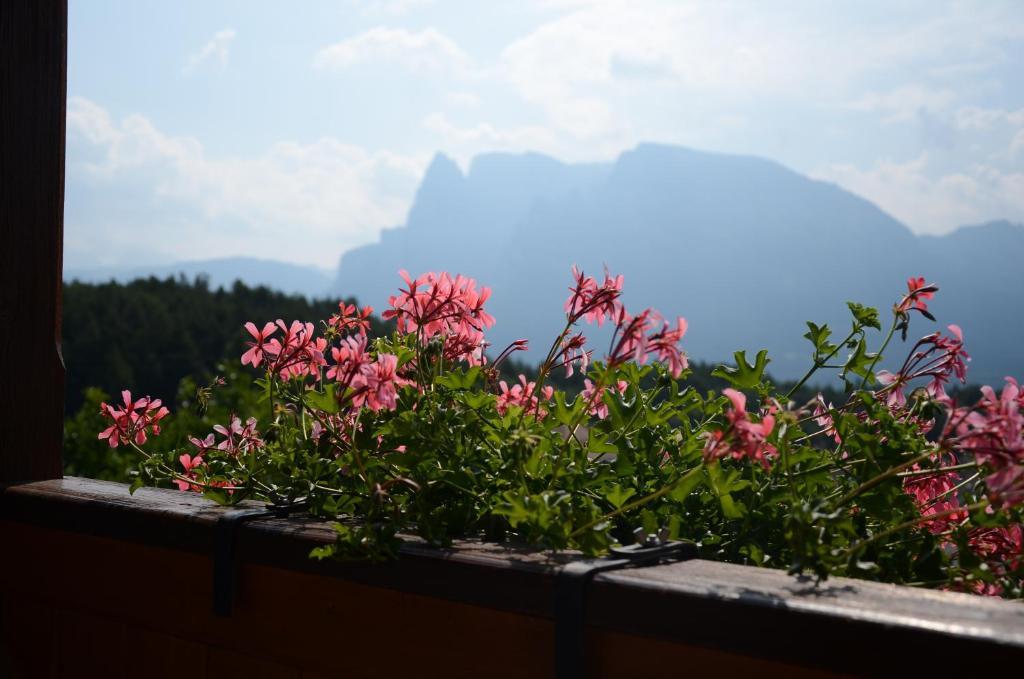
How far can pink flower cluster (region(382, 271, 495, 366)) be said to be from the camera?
4.78 ft

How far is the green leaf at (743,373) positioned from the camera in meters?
1.35

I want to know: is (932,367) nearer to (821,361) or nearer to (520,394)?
(821,361)

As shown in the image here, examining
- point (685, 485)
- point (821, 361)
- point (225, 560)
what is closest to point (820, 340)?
point (821, 361)

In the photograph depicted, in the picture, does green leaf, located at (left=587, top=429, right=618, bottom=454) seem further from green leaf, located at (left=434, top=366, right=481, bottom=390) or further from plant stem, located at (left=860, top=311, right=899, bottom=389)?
plant stem, located at (left=860, top=311, right=899, bottom=389)

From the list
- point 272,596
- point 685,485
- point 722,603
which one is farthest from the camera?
point 272,596

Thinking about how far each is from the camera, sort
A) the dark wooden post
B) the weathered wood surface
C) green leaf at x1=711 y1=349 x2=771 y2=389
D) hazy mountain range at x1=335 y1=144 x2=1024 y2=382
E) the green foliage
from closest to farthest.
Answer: the weathered wood surface, the green foliage, green leaf at x1=711 y1=349 x2=771 y2=389, the dark wooden post, hazy mountain range at x1=335 y1=144 x2=1024 y2=382

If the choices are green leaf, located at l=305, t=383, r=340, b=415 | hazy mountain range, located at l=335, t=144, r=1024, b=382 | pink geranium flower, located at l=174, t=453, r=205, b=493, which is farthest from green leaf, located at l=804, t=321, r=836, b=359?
hazy mountain range, located at l=335, t=144, r=1024, b=382

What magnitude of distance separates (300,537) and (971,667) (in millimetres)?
892

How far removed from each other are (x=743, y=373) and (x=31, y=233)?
1695mm

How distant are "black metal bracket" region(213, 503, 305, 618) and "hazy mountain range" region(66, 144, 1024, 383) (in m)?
119

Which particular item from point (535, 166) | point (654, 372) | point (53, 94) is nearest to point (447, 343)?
point (654, 372)

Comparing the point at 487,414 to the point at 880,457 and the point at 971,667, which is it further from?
the point at 971,667

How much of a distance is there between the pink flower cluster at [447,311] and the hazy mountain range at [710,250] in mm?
120133

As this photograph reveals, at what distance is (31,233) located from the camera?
2117mm
